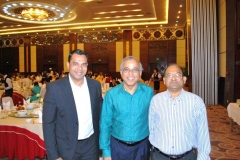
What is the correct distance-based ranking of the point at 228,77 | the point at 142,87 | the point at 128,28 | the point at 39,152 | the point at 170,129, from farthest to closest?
the point at 128,28, the point at 228,77, the point at 39,152, the point at 142,87, the point at 170,129

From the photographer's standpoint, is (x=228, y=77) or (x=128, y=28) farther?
(x=128, y=28)

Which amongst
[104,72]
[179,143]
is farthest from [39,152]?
[104,72]

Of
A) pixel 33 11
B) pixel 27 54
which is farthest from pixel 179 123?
pixel 27 54

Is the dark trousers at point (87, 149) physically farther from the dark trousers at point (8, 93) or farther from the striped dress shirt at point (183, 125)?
the dark trousers at point (8, 93)

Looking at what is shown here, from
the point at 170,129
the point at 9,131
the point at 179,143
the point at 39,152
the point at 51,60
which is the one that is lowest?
the point at 39,152

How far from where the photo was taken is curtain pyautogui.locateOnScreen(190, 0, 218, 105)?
9.20 m

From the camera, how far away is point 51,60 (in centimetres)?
2211

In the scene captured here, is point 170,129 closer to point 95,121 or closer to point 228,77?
point 95,121

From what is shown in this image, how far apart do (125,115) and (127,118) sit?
0.03 m

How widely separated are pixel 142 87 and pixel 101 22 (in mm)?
15148

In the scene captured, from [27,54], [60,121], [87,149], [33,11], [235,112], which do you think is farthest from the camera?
[27,54]

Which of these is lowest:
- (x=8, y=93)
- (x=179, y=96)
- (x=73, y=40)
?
(x=8, y=93)

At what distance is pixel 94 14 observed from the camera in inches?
551

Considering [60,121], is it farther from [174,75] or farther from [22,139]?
[22,139]
